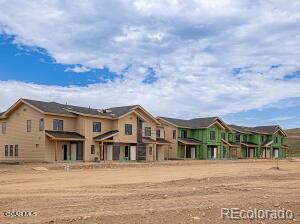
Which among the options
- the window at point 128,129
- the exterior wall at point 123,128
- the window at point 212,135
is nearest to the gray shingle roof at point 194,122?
the window at point 212,135

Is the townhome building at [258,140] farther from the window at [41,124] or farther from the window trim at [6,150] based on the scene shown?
the window at [41,124]

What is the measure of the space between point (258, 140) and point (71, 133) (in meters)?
45.4

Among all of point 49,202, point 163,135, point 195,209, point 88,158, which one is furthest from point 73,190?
point 163,135

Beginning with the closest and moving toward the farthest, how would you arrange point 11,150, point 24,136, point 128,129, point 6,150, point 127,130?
1. point 24,136
2. point 11,150
3. point 6,150
4. point 127,130
5. point 128,129

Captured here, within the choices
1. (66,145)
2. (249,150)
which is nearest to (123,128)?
(66,145)

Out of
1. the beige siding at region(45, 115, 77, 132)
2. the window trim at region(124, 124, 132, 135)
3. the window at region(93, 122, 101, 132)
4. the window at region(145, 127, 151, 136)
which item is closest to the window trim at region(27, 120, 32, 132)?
the beige siding at region(45, 115, 77, 132)

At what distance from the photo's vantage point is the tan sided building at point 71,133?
44.7m

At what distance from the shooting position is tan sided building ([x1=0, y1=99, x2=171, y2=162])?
44.7 m

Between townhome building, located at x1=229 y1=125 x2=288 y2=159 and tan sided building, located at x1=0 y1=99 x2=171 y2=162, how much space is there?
95.9 ft

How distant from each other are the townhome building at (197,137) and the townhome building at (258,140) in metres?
8.88

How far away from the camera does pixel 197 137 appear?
6738 cm

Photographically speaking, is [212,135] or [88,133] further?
[212,135]

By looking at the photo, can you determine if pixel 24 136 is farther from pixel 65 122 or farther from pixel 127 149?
pixel 127 149

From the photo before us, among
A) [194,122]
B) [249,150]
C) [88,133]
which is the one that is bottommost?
[249,150]
